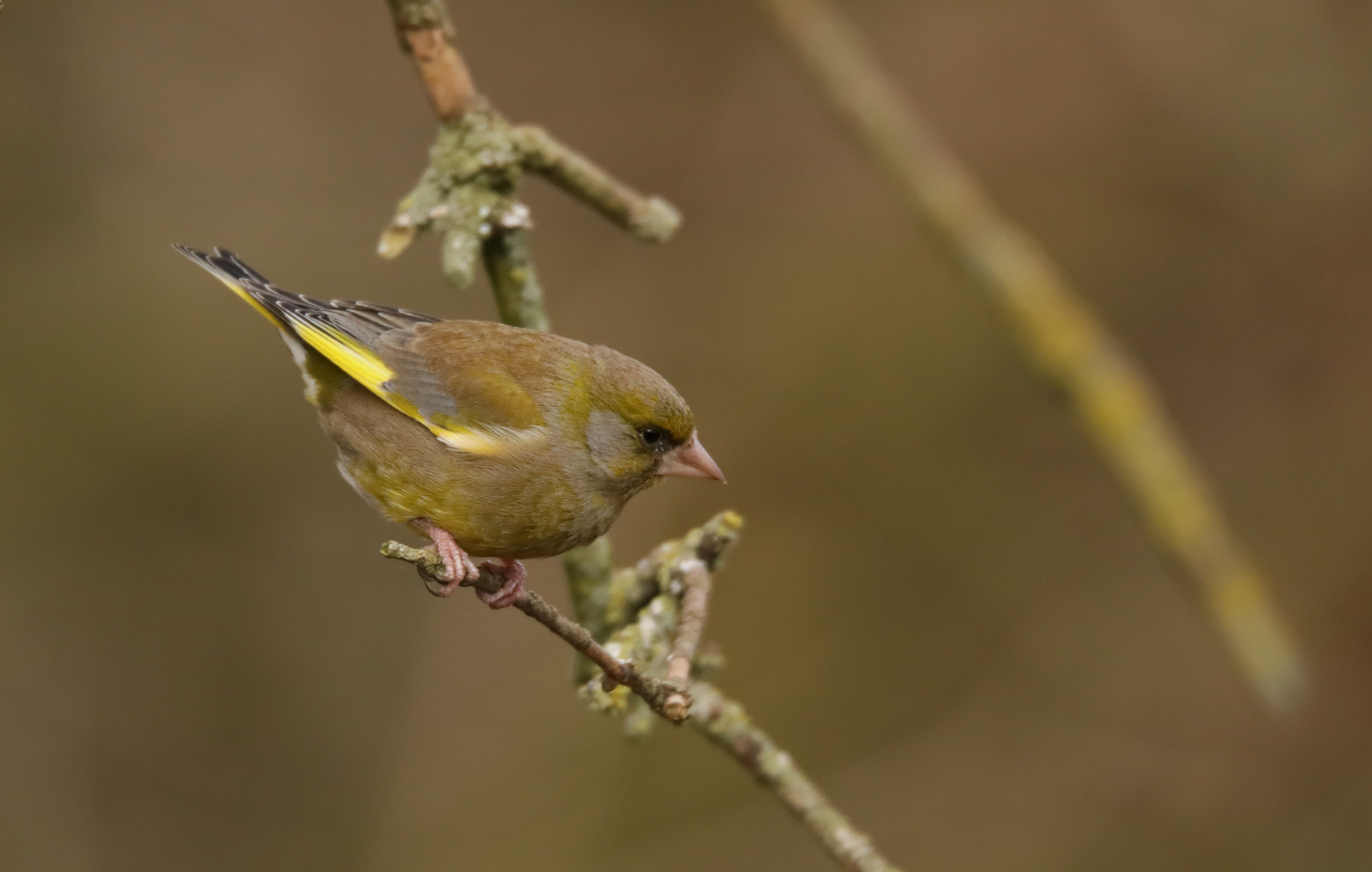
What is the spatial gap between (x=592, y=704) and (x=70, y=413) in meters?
4.91

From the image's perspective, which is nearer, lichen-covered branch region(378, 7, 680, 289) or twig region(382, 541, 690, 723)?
twig region(382, 541, 690, 723)

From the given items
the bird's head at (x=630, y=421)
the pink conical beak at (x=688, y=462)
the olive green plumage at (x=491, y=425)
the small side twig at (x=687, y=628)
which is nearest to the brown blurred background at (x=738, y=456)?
the olive green plumage at (x=491, y=425)

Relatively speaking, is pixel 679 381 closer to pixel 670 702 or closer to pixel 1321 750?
pixel 1321 750

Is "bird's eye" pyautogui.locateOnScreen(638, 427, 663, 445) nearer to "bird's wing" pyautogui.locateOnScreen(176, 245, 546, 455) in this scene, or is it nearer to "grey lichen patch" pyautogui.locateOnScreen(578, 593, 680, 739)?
"bird's wing" pyautogui.locateOnScreen(176, 245, 546, 455)

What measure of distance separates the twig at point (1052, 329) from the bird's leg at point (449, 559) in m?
2.42

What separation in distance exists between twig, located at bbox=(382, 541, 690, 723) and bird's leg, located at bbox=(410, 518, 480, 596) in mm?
594

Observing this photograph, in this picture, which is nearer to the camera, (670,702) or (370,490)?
(670,702)

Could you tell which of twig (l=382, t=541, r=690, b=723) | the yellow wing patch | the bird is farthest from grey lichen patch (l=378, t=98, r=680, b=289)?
twig (l=382, t=541, r=690, b=723)

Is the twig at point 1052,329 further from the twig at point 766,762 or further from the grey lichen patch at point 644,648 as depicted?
the grey lichen patch at point 644,648

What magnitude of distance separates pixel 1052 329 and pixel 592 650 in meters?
3.24

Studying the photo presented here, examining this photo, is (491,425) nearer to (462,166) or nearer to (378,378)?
(378,378)

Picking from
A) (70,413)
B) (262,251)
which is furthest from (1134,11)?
(70,413)

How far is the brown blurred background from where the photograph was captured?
6.98m

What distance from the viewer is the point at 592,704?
337cm
